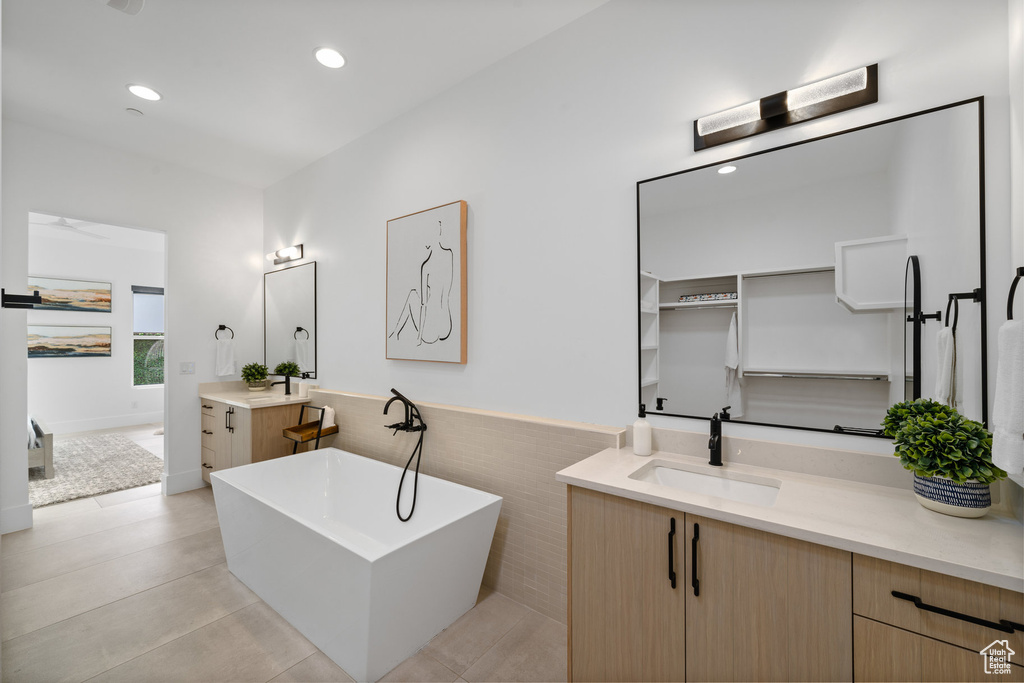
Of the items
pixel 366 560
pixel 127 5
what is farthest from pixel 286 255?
pixel 366 560

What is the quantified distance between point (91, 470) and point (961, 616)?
6174mm

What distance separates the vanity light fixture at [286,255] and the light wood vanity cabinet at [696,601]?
11.2 ft

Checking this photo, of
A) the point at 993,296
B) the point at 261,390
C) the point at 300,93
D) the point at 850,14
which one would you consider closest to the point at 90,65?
the point at 300,93

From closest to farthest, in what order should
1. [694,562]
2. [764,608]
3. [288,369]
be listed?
[764,608] → [694,562] → [288,369]

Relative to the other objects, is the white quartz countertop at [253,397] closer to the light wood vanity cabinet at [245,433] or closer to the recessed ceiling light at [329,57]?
the light wood vanity cabinet at [245,433]

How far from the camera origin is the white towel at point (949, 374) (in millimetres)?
1324

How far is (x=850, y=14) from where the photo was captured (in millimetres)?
1526

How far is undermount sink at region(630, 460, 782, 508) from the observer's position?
158 cm

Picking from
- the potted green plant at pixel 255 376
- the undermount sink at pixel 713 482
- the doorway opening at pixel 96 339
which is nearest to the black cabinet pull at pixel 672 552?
the undermount sink at pixel 713 482

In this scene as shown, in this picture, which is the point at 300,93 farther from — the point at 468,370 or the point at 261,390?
the point at 261,390

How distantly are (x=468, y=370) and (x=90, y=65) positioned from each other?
2747 millimetres

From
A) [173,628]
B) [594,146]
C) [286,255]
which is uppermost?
[594,146]

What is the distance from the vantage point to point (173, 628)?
6.72 ft

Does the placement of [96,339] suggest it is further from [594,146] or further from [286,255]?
[594,146]
